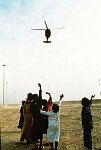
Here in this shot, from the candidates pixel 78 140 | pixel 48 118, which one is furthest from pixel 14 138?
pixel 48 118

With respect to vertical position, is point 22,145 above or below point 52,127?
below

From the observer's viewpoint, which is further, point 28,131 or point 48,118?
point 28,131

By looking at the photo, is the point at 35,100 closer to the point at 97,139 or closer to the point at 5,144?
the point at 5,144

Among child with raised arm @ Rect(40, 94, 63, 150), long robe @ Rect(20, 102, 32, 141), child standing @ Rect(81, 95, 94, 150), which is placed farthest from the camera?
long robe @ Rect(20, 102, 32, 141)

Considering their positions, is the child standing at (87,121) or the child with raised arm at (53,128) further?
the child standing at (87,121)

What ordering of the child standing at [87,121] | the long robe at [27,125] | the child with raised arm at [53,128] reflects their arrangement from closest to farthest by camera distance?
the child with raised arm at [53,128]
the child standing at [87,121]
the long robe at [27,125]

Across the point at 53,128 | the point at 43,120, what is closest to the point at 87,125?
the point at 53,128

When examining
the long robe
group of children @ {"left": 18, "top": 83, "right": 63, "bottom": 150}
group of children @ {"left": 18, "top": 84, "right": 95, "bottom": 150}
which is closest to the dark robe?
group of children @ {"left": 18, "top": 84, "right": 95, "bottom": 150}

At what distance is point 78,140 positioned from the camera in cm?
1441

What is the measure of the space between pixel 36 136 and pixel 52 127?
861 millimetres

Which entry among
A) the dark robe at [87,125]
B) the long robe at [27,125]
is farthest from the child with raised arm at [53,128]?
the long robe at [27,125]

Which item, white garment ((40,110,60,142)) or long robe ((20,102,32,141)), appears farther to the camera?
long robe ((20,102,32,141))

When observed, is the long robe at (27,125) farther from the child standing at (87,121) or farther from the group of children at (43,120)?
the child standing at (87,121)

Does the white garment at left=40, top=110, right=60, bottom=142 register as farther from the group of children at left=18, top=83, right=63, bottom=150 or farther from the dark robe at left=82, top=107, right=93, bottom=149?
the dark robe at left=82, top=107, right=93, bottom=149
